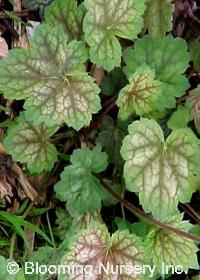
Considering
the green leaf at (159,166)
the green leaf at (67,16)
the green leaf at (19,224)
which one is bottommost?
the green leaf at (19,224)

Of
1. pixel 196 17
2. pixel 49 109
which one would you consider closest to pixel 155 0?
pixel 196 17

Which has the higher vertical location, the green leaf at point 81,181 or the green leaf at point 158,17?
the green leaf at point 158,17

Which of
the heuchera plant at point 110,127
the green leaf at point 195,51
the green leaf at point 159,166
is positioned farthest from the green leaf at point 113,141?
the green leaf at point 195,51

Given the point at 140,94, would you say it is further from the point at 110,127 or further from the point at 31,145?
the point at 31,145

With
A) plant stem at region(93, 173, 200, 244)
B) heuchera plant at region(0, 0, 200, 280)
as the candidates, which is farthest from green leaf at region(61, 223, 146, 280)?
plant stem at region(93, 173, 200, 244)

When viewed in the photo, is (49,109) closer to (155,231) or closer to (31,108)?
(31,108)

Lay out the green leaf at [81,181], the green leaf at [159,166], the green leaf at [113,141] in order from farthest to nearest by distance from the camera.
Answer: the green leaf at [113,141] < the green leaf at [81,181] < the green leaf at [159,166]

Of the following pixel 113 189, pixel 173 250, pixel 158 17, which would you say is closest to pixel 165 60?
pixel 158 17

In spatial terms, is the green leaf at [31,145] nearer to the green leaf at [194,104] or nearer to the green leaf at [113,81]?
the green leaf at [113,81]
